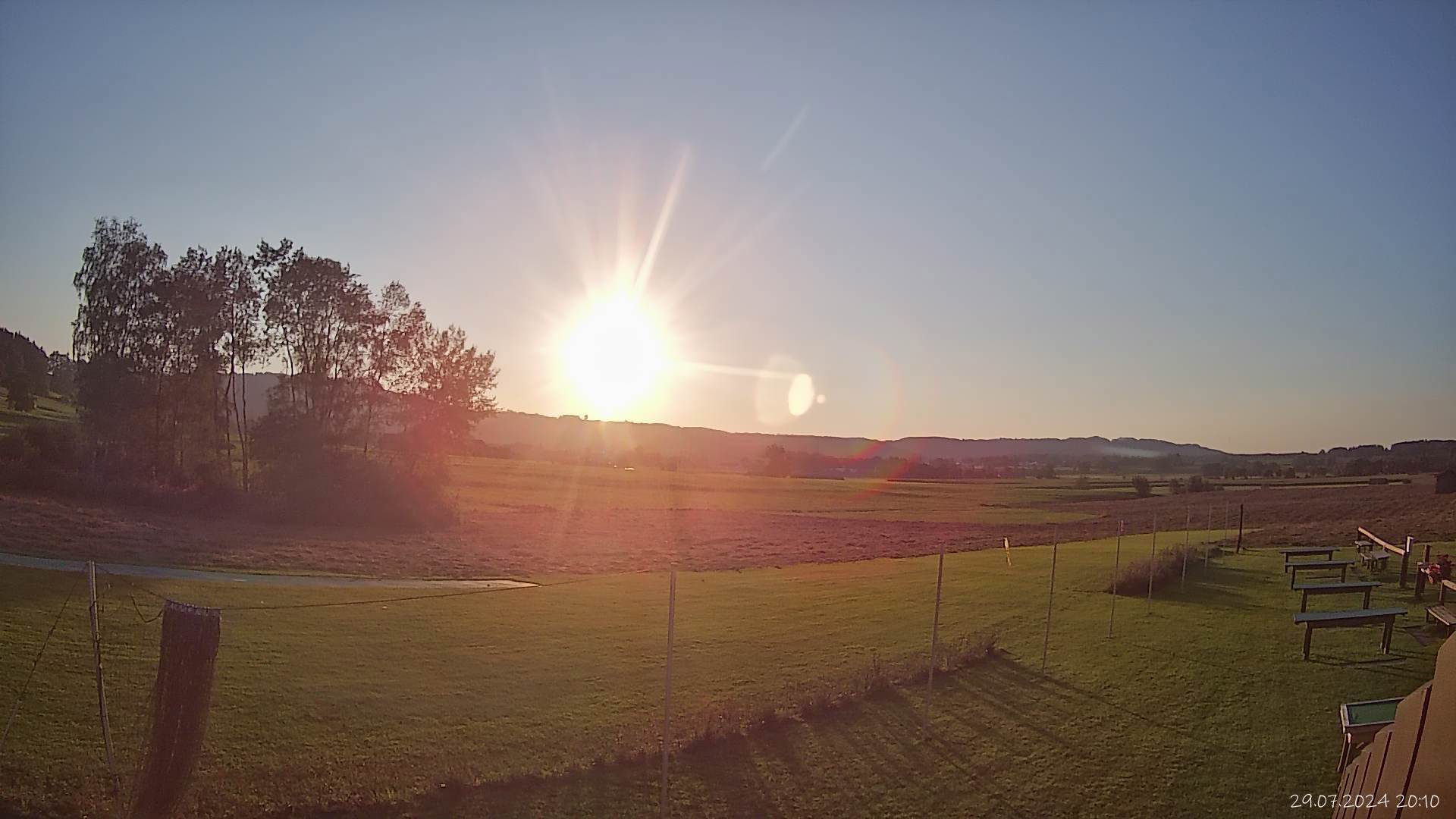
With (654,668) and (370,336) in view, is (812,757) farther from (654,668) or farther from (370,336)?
(370,336)

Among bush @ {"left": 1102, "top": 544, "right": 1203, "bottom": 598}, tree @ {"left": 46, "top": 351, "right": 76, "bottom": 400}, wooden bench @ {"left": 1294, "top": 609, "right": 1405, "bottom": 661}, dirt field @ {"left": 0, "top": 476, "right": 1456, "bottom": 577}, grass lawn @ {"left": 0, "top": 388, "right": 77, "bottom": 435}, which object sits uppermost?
tree @ {"left": 46, "top": 351, "right": 76, "bottom": 400}

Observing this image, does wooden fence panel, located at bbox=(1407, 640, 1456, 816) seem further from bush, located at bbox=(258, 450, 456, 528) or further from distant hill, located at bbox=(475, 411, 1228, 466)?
distant hill, located at bbox=(475, 411, 1228, 466)

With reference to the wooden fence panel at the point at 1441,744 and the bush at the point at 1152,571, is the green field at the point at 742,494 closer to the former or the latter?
the bush at the point at 1152,571

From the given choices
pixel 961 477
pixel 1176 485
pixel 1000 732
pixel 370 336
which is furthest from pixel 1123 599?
pixel 961 477

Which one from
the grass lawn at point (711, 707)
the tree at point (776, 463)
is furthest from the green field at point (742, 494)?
the grass lawn at point (711, 707)

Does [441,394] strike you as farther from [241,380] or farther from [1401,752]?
[1401,752]

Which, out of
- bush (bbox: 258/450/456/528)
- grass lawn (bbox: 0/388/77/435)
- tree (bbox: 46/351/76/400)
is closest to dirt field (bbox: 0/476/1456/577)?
bush (bbox: 258/450/456/528)
